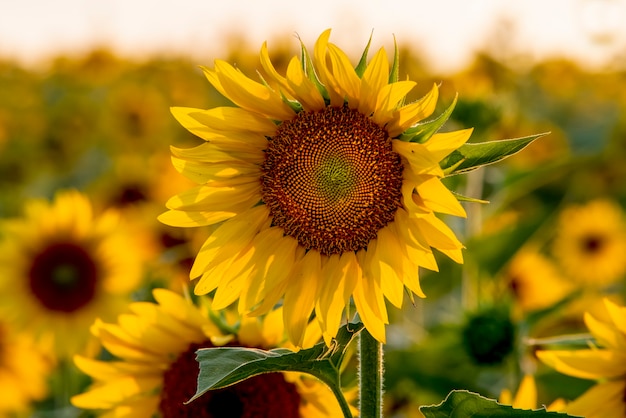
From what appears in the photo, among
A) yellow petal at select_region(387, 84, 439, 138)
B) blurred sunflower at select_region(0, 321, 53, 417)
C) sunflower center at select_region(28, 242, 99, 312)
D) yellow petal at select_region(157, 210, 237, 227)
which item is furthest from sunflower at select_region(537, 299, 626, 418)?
blurred sunflower at select_region(0, 321, 53, 417)

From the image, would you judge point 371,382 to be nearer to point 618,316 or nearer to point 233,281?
point 233,281

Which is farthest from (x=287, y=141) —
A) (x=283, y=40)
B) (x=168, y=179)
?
(x=283, y=40)

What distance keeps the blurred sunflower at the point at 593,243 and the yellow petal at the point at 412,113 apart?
332 cm

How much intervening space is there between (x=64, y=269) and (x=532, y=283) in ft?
5.12

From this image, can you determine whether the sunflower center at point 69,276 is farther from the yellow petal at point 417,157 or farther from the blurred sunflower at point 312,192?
the yellow petal at point 417,157

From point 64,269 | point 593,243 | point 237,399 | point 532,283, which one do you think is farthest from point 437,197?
point 593,243

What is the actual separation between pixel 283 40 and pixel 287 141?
12.4ft

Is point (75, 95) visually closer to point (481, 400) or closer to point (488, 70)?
point (488, 70)

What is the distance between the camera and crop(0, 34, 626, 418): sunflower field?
1.11 metres

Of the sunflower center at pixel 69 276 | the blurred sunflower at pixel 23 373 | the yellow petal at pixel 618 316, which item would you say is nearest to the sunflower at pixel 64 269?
the sunflower center at pixel 69 276

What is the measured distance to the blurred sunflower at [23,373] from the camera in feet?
10.0

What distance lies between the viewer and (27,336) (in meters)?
2.84

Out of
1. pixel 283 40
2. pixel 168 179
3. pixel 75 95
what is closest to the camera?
pixel 168 179

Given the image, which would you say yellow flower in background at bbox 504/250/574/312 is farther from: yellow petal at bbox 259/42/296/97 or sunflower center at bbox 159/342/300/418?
yellow petal at bbox 259/42/296/97
